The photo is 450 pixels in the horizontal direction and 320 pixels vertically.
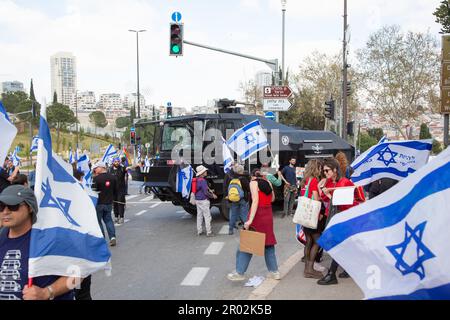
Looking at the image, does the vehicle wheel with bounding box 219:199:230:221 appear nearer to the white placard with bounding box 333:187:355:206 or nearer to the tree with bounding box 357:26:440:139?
the white placard with bounding box 333:187:355:206

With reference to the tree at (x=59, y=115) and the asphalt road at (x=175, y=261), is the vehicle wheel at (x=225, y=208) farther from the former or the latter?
the tree at (x=59, y=115)

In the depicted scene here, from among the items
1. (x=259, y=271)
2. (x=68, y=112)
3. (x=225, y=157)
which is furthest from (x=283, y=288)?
(x=68, y=112)

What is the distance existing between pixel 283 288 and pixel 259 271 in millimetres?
1060

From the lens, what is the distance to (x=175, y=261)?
25.5 ft

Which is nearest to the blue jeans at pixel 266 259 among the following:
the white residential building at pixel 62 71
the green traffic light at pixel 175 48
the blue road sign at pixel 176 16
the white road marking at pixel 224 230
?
the white road marking at pixel 224 230

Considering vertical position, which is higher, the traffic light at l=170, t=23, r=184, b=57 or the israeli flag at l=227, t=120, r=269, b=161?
the traffic light at l=170, t=23, r=184, b=57

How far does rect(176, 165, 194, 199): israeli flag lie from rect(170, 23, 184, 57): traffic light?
16.2 feet

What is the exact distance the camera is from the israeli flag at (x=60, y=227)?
2846 mm

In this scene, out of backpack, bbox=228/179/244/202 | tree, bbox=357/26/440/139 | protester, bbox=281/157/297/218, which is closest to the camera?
backpack, bbox=228/179/244/202

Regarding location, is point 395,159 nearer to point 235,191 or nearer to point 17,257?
point 235,191

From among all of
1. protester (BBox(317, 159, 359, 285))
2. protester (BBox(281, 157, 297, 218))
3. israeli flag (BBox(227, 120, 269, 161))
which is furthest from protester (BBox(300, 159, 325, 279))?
protester (BBox(281, 157, 297, 218))

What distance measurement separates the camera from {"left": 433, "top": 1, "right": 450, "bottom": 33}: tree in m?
7.52

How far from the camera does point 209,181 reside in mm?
11219
